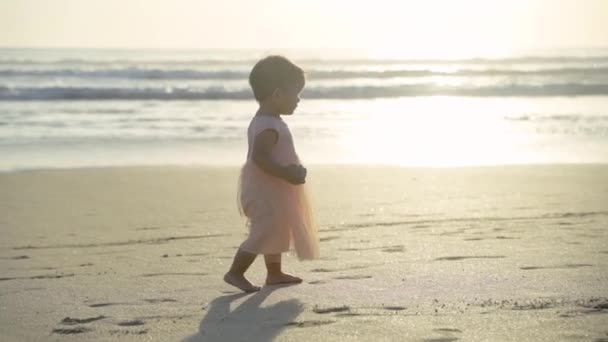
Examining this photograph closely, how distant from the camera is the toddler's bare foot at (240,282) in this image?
4.98 meters

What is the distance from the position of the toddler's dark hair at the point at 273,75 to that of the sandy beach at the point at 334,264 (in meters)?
0.98

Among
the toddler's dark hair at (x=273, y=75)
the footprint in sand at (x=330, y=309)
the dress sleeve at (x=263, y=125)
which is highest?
the toddler's dark hair at (x=273, y=75)

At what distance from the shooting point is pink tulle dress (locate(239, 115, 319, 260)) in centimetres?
511

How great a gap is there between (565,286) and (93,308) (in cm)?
217

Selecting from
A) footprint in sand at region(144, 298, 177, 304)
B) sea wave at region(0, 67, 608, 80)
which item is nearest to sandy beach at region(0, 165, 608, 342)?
footprint in sand at region(144, 298, 177, 304)

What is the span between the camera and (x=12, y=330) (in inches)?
169

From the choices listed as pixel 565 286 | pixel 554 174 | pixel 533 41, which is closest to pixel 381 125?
pixel 554 174

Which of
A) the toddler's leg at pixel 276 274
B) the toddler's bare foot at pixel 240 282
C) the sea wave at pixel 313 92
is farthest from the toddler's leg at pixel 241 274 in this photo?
the sea wave at pixel 313 92

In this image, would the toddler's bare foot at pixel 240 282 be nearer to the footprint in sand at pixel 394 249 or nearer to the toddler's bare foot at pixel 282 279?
the toddler's bare foot at pixel 282 279

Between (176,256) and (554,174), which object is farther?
(554,174)

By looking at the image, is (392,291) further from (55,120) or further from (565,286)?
(55,120)

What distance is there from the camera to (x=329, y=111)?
19312 millimetres

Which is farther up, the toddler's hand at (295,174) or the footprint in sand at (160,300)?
the toddler's hand at (295,174)

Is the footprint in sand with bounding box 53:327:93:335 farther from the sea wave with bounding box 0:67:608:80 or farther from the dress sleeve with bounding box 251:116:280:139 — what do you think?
A: the sea wave with bounding box 0:67:608:80
